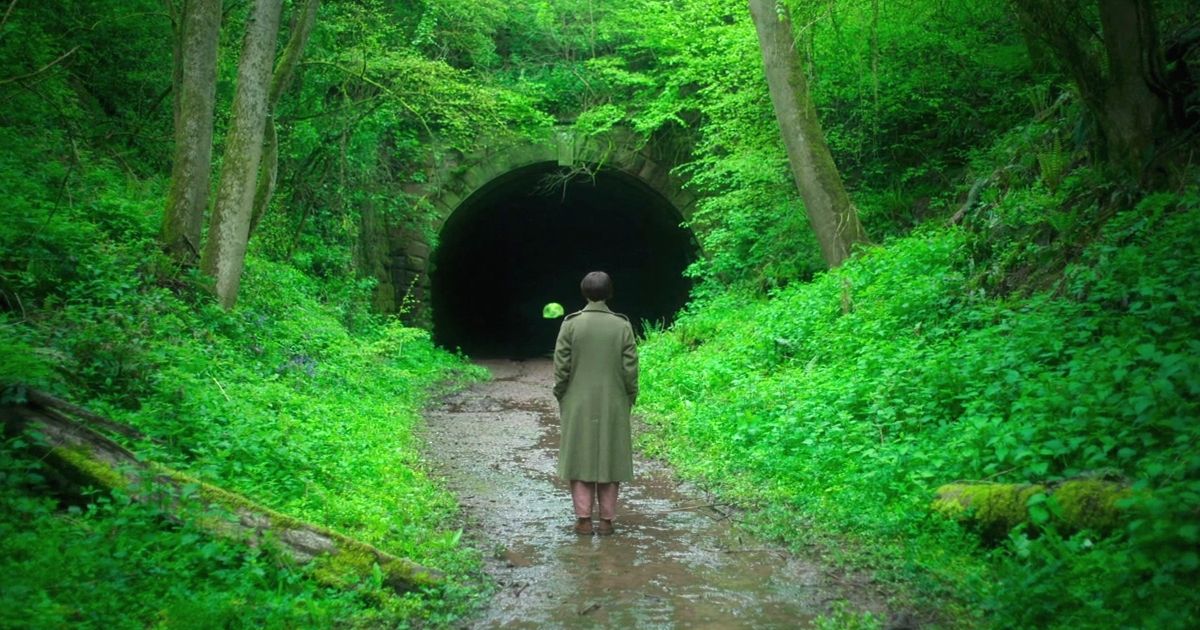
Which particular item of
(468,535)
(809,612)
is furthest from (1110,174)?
(468,535)

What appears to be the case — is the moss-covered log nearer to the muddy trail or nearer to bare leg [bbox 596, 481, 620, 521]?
the muddy trail

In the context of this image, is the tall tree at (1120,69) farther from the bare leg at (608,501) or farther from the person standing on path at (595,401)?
the bare leg at (608,501)

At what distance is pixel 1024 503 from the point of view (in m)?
4.70

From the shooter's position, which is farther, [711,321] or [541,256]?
[541,256]

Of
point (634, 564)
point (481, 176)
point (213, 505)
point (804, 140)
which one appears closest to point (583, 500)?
point (634, 564)

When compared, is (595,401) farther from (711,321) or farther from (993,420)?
(711,321)

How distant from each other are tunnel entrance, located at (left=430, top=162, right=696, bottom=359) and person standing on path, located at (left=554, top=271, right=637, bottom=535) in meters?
12.4

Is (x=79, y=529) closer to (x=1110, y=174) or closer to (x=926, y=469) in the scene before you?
(x=926, y=469)

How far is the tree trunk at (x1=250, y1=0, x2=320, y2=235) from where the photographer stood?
11109mm

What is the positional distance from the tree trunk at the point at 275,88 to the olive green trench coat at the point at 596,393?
21.3ft

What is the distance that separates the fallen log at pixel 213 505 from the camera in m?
4.32

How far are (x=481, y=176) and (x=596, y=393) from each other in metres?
14.4

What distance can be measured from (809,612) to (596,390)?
2.31 m

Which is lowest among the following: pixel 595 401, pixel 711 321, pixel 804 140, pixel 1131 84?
pixel 595 401
